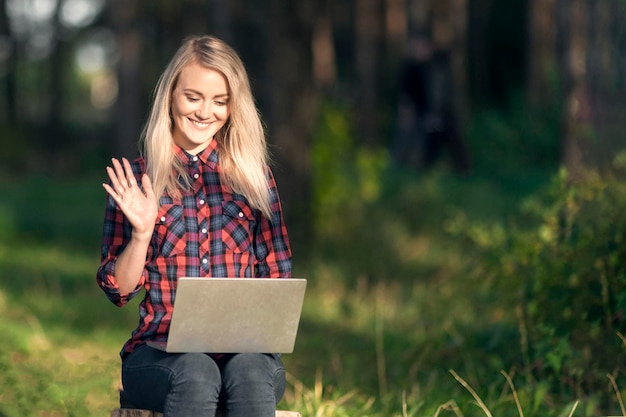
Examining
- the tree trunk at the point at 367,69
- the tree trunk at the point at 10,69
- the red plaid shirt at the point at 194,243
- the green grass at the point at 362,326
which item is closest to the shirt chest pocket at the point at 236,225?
the red plaid shirt at the point at 194,243

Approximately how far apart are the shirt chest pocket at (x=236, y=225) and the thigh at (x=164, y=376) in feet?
1.37

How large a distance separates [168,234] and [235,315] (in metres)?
0.39

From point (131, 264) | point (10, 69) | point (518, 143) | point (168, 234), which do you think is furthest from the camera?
point (10, 69)

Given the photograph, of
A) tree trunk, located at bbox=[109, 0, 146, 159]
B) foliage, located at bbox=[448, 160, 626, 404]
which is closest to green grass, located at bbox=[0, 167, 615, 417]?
foliage, located at bbox=[448, 160, 626, 404]

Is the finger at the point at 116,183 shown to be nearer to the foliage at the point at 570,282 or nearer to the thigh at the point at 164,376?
the thigh at the point at 164,376

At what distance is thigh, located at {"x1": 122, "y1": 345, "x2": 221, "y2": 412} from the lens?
3875 mm

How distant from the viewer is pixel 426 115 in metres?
20.9

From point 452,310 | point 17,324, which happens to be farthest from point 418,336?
point 17,324

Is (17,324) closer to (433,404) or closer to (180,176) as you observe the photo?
(433,404)

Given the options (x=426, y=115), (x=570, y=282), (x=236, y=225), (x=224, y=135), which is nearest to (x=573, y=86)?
(x=570, y=282)

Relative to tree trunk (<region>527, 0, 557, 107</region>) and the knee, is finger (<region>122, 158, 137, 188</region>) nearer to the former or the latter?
the knee

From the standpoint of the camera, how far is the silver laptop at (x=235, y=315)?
12.6ft

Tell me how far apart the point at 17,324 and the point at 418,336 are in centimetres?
280

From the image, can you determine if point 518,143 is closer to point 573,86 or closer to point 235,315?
point 573,86
